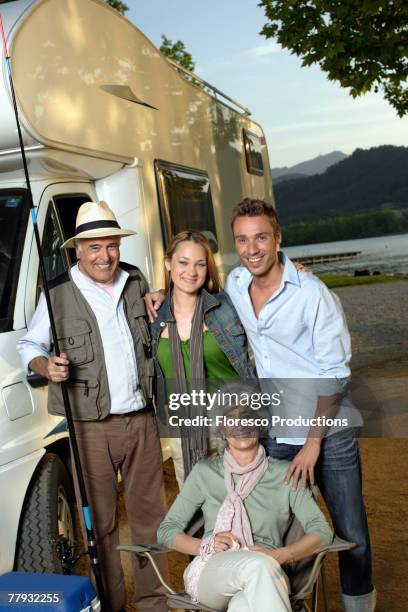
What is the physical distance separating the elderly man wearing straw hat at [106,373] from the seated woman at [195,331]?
0.19 metres

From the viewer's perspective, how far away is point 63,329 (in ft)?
13.4

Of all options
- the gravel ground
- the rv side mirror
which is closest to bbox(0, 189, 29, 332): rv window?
the rv side mirror

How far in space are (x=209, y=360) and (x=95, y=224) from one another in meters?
0.85

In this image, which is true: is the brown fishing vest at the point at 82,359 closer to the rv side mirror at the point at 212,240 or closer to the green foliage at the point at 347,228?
the rv side mirror at the point at 212,240

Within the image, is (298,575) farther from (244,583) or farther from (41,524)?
(41,524)

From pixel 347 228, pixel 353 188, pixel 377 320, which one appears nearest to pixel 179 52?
pixel 377 320

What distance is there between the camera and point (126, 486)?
4316mm

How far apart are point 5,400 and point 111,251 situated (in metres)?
0.81

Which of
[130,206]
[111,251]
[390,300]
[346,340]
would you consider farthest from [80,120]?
[390,300]

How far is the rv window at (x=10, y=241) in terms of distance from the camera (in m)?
4.50

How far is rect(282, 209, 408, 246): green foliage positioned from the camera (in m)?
98.6

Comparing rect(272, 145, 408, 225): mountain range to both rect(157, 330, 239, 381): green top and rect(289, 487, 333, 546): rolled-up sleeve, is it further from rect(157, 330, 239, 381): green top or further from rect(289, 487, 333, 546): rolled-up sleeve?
rect(289, 487, 333, 546): rolled-up sleeve

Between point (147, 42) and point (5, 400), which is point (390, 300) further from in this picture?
point (5, 400)

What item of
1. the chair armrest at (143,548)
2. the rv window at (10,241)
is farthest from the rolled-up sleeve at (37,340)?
the chair armrest at (143,548)
